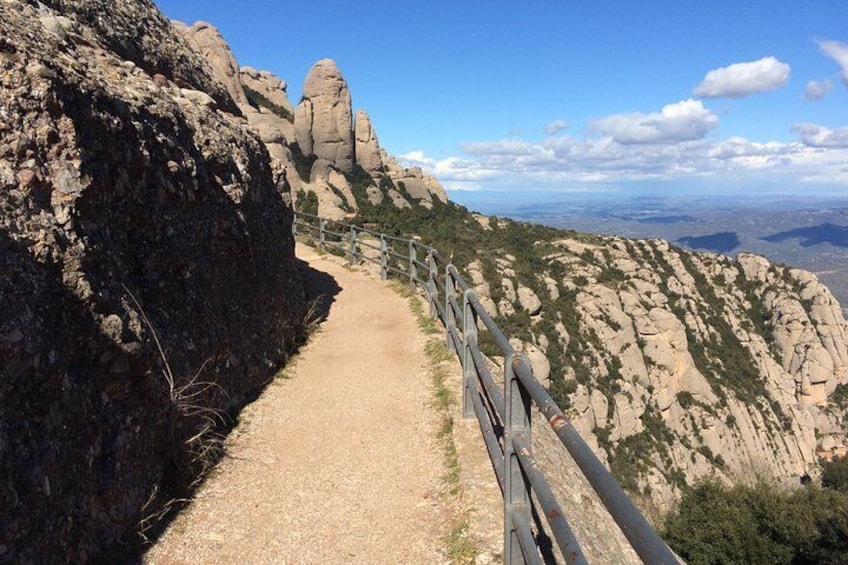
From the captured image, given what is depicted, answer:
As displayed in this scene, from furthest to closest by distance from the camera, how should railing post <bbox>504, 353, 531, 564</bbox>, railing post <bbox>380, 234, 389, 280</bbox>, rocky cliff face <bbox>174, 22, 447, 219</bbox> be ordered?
rocky cliff face <bbox>174, 22, 447, 219</bbox> → railing post <bbox>380, 234, 389, 280</bbox> → railing post <bbox>504, 353, 531, 564</bbox>

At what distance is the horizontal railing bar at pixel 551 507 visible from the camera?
1807 mm

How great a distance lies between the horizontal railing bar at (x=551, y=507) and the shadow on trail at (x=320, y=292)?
6.83 m

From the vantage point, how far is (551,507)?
2043 millimetres

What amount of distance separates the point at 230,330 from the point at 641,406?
45775mm

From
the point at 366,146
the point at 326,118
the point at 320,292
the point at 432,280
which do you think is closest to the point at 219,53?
the point at 326,118

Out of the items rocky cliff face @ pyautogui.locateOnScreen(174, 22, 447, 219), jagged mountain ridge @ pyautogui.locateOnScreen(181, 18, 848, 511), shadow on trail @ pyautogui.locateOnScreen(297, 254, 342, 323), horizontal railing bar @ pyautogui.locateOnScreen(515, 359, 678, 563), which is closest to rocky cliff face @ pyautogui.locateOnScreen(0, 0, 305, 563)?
horizontal railing bar @ pyautogui.locateOnScreen(515, 359, 678, 563)

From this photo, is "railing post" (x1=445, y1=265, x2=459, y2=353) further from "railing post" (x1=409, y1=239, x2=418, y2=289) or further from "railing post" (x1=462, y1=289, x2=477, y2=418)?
"railing post" (x1=409, y1=239, x2=418, y2=289)

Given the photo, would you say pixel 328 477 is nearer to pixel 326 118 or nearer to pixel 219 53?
pixel 219 53

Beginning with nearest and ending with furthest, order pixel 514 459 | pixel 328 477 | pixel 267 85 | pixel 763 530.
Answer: pixel 514 459
pixel 328 477
pixel 763 530
pixel 267 85

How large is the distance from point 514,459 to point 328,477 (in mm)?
2524

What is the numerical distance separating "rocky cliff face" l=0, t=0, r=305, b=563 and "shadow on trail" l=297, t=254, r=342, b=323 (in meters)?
3.02

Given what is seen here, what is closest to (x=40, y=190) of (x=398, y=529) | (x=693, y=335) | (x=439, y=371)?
(x=398, y=529)

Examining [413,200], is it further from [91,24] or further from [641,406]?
[91,24]

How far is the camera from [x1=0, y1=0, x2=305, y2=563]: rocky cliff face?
299cm
